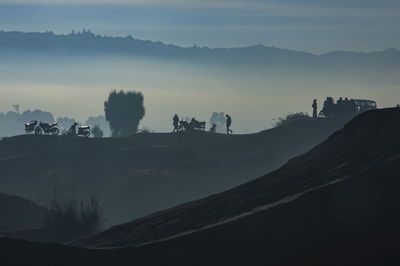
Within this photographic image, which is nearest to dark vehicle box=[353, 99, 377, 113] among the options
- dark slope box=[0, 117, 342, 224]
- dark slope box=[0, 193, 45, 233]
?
dark slope box=[0, 117, 342, 224]

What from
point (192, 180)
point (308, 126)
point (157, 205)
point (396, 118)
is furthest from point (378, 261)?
point (308, 126)

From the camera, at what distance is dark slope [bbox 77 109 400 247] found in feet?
171

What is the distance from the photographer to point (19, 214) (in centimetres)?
10806

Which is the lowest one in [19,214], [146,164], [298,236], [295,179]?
[298,236]

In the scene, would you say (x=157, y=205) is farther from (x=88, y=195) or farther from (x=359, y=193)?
(x=359, y=193)

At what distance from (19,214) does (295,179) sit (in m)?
57.8

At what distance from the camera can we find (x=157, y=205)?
141375 mm

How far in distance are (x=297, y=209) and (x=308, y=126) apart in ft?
419

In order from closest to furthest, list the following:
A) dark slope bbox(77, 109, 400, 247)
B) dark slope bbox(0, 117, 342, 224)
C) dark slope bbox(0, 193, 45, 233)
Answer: dark slope bbox(77, 109, 400, 247), dark slope bbox(0, 193, 45, 233), dark slope bbox(0, 117, 342, 224)

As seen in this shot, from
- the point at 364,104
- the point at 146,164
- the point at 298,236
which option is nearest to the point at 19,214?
the point at 298,236

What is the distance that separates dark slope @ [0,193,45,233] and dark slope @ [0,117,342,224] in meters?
21.0

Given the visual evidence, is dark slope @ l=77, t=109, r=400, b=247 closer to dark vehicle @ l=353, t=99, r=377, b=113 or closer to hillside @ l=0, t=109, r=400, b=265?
hillside @ l=0, t=109, r=400, b=265

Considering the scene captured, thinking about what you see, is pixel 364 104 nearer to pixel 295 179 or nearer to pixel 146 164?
pixel 146 164

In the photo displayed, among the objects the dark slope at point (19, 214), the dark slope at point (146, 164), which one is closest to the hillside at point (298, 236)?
the dark slope at point (19, 214)
